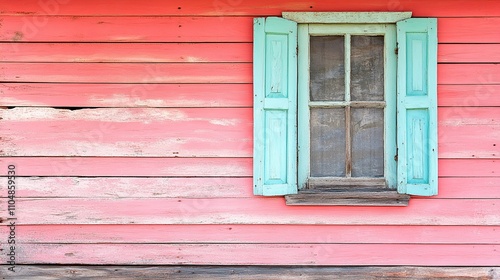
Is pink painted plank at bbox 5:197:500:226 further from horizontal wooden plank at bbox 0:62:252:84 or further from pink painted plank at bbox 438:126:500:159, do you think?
horizontal wooden plank at bbox 0:62:252:84

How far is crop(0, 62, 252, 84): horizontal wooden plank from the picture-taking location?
13.5 ft

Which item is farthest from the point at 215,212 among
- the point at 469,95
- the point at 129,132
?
the point at 469,95

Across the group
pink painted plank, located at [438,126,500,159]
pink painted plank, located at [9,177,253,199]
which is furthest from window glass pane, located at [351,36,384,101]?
pink painted plank, located at [9,177,253,199]

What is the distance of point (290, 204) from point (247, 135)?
0.54m

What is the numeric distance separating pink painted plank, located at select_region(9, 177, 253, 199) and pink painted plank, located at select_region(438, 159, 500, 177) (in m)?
1.30

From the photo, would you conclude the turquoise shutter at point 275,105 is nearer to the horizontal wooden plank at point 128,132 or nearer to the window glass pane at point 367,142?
the horizontal wooden plank at point 128,132

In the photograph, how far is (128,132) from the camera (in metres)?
4.14

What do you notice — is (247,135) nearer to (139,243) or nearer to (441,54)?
(139,243)

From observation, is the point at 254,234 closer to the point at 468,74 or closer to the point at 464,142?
the point at 464,142

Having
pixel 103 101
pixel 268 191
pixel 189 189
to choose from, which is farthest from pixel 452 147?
pixel 103 101

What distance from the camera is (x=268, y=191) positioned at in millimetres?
4074

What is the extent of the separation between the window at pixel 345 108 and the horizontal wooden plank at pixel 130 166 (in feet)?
0.67

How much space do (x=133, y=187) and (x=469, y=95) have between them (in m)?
2.32

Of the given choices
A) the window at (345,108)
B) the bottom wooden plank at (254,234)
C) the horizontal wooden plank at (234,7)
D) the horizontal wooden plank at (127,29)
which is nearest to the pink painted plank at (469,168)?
the window at (345,108)
